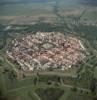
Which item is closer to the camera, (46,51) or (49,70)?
(49,70)

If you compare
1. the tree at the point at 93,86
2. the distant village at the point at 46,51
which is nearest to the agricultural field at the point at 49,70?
the tree at the point at 93,86

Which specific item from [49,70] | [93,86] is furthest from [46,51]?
[93,86]

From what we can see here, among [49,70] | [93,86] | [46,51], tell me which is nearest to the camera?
[93,86]

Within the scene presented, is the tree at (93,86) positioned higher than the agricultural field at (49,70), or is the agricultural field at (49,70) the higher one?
the agricultural field at (49,70)

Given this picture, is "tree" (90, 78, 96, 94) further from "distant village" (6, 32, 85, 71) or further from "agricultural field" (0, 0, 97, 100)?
"distant village" (6, 32, 85, 71)

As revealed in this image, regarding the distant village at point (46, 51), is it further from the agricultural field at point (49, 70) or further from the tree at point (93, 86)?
the tree at point (93, 86)

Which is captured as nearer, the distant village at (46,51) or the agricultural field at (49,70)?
the agricultural field at (49,70)

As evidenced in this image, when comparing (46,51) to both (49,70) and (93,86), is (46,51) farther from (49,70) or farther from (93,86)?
(93,86)

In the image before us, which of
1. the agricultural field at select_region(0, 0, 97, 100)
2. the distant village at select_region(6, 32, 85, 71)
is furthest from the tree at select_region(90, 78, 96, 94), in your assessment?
the distant village at select_region(6, 32, 85, 71)

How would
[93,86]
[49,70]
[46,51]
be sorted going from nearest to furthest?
1. [93,86]
2. [49,70]
3. [46,51]
